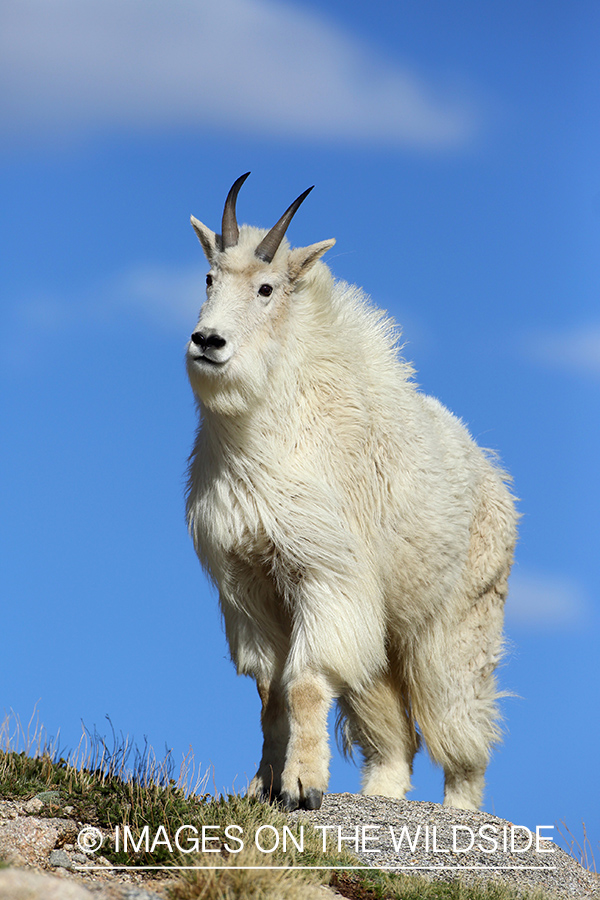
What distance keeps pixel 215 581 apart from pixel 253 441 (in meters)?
1.26

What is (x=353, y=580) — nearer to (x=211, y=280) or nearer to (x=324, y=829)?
(x=324, y=829)

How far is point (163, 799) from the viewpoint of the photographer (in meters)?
6.81

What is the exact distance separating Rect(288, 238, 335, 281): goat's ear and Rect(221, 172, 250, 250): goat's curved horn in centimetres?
49

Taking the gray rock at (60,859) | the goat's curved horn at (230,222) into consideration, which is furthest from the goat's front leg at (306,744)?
the goat's curved horn at (230,222)

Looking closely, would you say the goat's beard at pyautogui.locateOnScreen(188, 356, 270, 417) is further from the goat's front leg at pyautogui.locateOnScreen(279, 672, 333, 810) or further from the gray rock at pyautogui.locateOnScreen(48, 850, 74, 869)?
the gray rock at pyautogui.locateOnScreen(48, 850, 74, 869)

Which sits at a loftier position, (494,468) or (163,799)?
(494,468)

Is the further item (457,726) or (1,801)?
(457,726)

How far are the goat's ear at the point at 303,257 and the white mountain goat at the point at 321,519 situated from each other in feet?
0.04

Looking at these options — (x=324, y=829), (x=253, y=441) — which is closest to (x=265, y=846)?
(x=324, y=829)

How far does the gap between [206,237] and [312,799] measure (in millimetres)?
4439

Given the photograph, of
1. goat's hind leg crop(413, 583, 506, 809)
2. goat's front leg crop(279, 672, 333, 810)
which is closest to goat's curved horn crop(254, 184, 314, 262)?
goat's front leg crop(279, 672, 333, 810)

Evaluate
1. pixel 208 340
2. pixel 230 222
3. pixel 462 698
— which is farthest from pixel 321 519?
pixel 462 698

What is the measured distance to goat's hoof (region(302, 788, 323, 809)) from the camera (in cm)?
703

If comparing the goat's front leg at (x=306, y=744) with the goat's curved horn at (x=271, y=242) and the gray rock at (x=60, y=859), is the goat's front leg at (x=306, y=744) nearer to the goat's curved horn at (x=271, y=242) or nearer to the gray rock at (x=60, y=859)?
the gray rock at (x=60, y=859)
